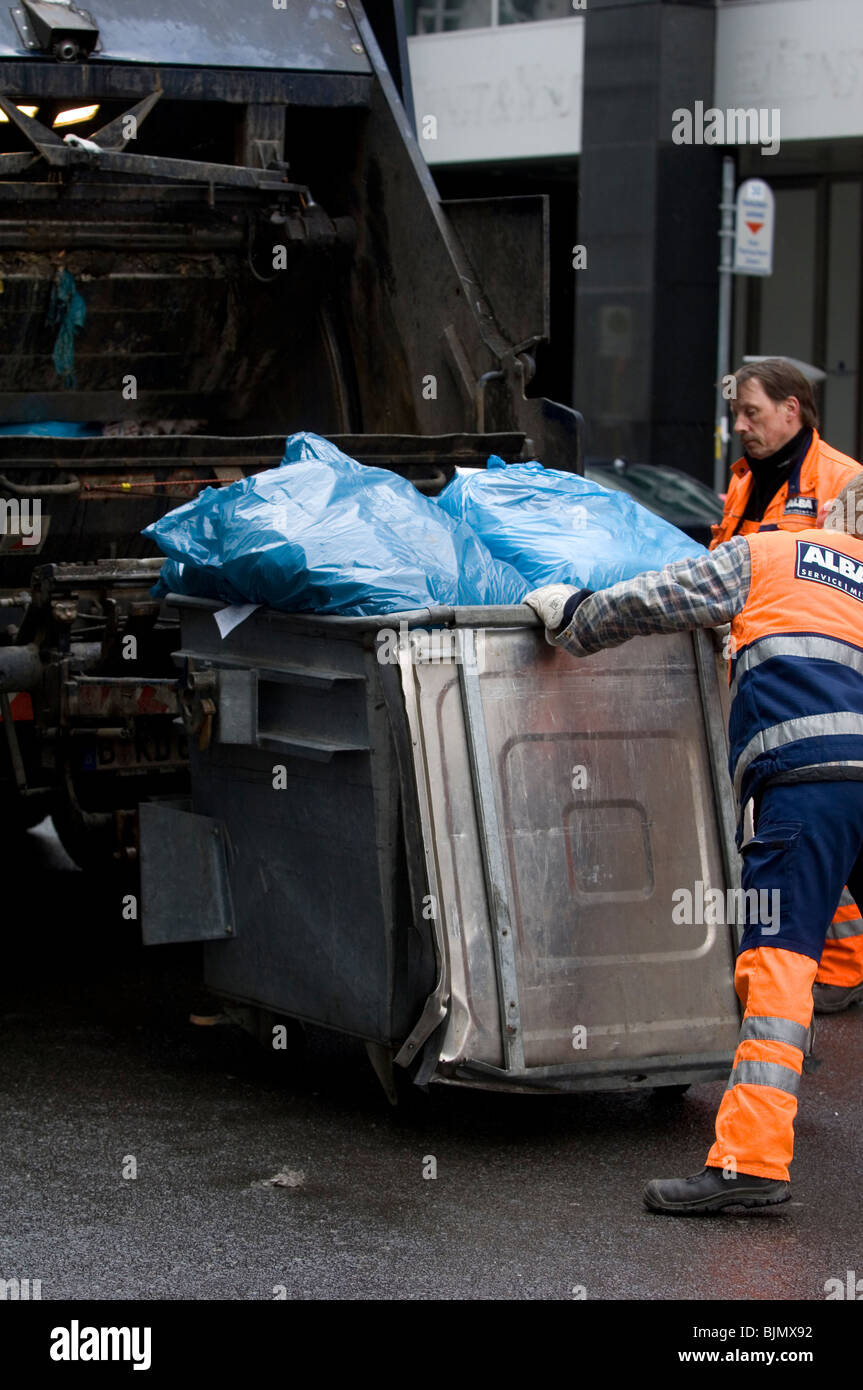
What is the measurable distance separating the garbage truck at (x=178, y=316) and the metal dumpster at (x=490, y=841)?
603 mm

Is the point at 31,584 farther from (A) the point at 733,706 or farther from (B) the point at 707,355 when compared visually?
(B) the point at 707,355

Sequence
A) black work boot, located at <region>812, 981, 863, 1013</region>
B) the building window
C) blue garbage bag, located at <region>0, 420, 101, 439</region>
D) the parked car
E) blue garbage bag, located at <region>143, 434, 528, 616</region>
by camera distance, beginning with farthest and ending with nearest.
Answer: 1. the building window
2. the parked car
3. blue garbage bag, located at <region>0, 420, 101, 439</region>
4. black work boot, located at <region>812, 981, 863, 1013</region>
5. blue garbage bag, located at <region>143, 434, 528, 616</region>

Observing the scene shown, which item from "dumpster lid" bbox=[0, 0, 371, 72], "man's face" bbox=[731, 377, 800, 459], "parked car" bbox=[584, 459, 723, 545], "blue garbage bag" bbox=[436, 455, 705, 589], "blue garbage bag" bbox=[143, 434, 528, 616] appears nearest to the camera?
"blue garbage bag" bbox=[143, 434, 528, 616]

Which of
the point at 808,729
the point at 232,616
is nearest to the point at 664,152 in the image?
the point at 232,616

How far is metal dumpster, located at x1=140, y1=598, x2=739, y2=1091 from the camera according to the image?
3.96 m

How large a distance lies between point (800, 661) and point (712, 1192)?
100 cm

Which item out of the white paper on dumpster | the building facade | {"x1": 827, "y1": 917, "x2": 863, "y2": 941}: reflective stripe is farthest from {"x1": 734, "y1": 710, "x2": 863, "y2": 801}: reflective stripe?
the building facade

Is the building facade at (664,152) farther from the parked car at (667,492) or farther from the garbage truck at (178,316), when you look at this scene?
the garbage truck at (178,316)

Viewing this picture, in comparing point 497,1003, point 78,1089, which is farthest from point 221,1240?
point 78,1089

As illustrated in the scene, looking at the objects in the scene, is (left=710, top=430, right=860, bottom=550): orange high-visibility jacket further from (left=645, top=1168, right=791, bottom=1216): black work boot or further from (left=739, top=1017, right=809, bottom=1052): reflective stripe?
(left=645, top=1168, right=791, bottom=1216): black work boot

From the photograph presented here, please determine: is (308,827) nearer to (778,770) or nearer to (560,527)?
(560,527)

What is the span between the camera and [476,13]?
17.7m

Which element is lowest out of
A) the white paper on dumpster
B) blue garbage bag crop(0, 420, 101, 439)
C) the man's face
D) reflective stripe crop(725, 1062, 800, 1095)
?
reflective stripe crop(725, 1062, 800, 1095)

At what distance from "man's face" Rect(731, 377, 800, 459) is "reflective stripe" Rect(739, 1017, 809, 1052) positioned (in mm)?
1663
